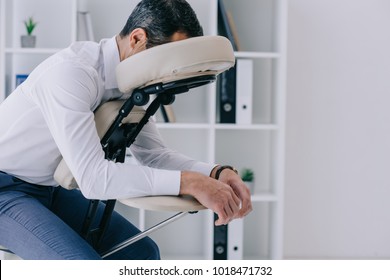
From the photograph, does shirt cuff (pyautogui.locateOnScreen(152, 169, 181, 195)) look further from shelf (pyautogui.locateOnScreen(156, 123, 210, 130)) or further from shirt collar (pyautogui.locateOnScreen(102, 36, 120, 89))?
shelf (pyautogui.locateOnScreen(156, 123, 210, 130))

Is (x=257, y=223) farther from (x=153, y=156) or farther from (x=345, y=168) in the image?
(x=153, y=156)

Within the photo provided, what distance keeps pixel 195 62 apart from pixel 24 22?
1743 millimetres

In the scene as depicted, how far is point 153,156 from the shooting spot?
61.7 inches

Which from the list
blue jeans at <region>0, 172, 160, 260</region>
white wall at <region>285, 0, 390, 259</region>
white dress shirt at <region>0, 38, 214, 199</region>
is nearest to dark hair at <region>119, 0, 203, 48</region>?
white dress shirt at <region>0, 38, 214, 199</region>

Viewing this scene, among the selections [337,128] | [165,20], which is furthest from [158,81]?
[337,128]

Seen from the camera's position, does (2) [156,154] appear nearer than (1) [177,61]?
No

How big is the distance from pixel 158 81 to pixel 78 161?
0.25 metres

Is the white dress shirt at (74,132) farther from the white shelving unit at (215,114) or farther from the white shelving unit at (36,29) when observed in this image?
the white shelving unit at (36,29)

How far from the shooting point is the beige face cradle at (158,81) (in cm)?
118

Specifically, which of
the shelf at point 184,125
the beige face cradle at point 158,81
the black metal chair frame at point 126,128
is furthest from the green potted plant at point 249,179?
the beige face cradle at point 158,81

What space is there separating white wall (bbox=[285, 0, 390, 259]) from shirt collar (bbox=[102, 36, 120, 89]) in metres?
1.63

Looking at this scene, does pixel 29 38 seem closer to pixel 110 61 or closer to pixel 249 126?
pixel 249 126

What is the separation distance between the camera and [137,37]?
1.37 meters
